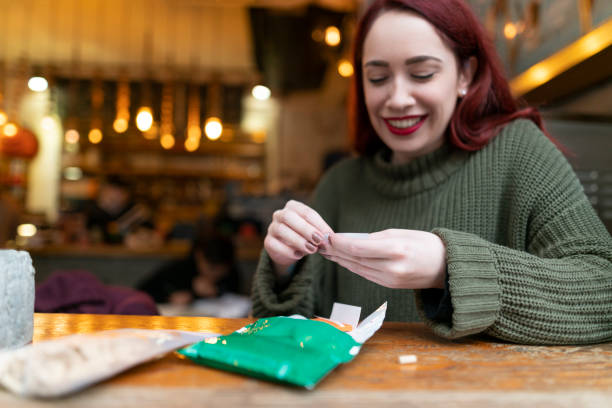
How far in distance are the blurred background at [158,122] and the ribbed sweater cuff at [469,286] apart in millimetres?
2369

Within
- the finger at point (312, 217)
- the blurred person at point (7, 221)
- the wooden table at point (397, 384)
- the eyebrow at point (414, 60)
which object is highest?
the eyebrow at point (414, 60)

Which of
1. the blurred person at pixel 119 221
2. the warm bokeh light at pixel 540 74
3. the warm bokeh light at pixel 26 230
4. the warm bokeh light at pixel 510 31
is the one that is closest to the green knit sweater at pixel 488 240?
the warm bokeh light at pixel 540 74

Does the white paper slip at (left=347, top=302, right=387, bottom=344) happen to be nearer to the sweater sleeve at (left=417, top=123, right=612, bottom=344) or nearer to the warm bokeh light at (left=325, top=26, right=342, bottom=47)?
the sweater sleeve at (left=417, top=123, right=612, bottom=344)

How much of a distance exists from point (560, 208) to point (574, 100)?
99cm

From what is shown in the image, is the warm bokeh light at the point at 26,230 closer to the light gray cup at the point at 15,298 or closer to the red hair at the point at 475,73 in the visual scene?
the red hair at the point at 475,73

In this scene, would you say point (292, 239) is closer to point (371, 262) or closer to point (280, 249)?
point (280, 249)

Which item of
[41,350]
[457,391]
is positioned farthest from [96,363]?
[457,391]

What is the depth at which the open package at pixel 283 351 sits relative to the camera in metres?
0.44

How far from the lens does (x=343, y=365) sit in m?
0.51

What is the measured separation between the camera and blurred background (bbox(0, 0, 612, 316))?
3.94m

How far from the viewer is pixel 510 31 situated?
2.09 meters

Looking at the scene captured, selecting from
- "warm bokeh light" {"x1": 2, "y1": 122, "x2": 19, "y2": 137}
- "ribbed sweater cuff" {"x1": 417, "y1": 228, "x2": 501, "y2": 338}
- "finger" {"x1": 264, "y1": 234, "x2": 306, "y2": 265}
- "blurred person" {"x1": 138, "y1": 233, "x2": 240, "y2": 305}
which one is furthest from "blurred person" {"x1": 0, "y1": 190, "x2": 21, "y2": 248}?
"ribbed sweater cuff" {"x1": 417, "y1": 228, "x2": 501, "y2": 338}

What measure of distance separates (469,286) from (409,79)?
48 centimetres

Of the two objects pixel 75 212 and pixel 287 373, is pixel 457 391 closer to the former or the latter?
pixel 287 373
